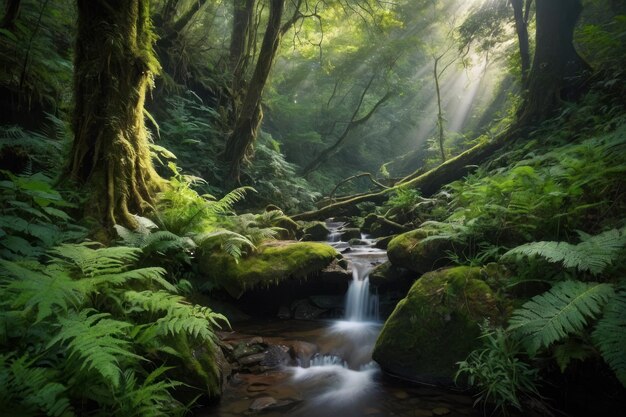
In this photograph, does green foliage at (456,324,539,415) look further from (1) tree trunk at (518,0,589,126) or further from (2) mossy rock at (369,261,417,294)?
(1) tree trunk at (518,0,589,126)

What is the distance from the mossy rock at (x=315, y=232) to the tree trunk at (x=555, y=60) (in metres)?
5.68

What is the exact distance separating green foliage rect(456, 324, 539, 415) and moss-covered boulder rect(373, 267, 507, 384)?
27cm

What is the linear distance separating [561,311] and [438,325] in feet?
4.42

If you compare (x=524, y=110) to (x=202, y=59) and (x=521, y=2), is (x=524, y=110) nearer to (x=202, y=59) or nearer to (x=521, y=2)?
(x=521, y=2)

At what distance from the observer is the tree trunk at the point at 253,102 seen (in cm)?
923

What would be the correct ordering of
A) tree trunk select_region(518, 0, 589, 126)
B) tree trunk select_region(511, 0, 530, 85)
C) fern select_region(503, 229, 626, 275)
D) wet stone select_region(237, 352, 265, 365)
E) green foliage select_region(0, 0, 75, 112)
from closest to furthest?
fern select_region(503, 229, 626, 275) < wet stone select_region(237, 352, 265, 365) < green foliage select_region(0, 0, 75, 112) < tree trunk select_region(518, 0, 589, 126) < tree trunk select_region(511, 0, 530, 85)

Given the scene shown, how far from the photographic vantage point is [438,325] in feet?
12.0

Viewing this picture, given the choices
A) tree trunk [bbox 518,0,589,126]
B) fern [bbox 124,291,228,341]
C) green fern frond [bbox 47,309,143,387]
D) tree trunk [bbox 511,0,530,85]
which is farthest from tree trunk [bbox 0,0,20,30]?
tree trunk [bbox 511,0,530,85]

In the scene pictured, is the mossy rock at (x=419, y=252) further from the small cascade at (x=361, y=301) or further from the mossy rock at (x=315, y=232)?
the mossy rock at (x=315, y=232)

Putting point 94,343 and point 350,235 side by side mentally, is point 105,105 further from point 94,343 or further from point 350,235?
point 350,235

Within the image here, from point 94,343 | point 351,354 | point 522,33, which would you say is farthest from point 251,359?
point 522,33

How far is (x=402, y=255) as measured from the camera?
5.29m

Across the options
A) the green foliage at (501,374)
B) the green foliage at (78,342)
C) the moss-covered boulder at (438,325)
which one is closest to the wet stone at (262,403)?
the green foliage at (78,342)

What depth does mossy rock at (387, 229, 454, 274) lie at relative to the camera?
4773 millimetres
